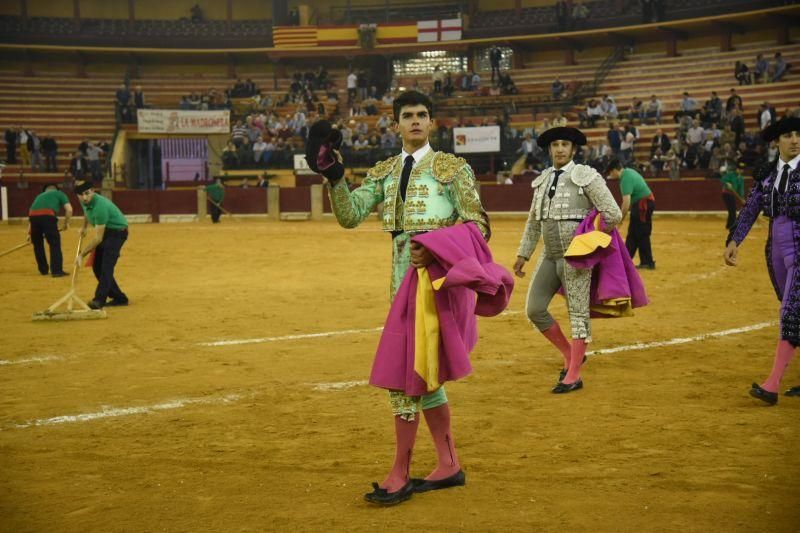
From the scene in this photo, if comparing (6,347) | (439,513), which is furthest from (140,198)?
(439,513)

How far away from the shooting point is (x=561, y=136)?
5.62 m

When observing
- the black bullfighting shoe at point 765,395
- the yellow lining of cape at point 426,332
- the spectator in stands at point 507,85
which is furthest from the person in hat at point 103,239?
the spectator in stands at point 507,85

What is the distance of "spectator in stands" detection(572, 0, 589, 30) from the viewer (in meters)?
32.2

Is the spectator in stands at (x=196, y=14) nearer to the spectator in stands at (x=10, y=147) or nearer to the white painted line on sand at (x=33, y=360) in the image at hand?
the spectator in stands at (x=10, y=147)

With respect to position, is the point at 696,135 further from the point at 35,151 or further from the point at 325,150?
the point at 325,150

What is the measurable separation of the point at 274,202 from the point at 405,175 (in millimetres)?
22601

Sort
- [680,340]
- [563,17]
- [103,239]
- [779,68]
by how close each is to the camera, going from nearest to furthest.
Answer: [680,340] < [103,239] < [779,68] < [563,17]

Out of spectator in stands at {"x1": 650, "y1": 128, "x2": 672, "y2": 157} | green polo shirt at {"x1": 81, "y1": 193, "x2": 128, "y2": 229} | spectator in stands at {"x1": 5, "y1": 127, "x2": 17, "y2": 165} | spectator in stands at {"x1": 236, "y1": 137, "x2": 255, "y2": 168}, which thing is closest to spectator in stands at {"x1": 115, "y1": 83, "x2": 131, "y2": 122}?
spectator in stands at {"x1": 5, "y1": 127, "x2": 17, "y2": 165}

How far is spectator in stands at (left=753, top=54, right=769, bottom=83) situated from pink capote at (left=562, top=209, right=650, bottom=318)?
884 inches

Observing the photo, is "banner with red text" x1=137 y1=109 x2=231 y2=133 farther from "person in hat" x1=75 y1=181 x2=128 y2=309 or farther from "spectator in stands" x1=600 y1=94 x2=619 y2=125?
"person in hat" x1=75 y1=181 x2=128 y2=309

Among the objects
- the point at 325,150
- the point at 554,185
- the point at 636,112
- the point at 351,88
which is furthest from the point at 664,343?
the point at 351,88

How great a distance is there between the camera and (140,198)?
2611 centimetres

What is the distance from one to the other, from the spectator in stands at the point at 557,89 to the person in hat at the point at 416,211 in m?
25.9

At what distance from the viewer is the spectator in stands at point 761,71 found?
25828 millimetres
